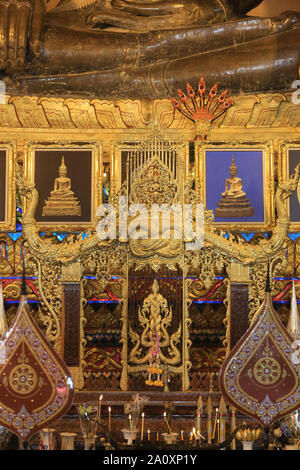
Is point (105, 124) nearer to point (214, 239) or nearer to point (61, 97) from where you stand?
point (61, 97)

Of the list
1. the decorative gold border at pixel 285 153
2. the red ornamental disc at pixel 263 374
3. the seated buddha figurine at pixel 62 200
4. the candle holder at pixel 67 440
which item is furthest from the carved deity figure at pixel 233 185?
the candle holder at pixel 67 440

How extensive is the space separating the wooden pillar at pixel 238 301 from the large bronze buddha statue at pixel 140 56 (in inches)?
76.1

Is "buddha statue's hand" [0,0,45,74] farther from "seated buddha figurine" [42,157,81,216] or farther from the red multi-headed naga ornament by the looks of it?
the red multi-headed naga ornament

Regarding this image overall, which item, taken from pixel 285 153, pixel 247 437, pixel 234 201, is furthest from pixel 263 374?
pixel 285 153

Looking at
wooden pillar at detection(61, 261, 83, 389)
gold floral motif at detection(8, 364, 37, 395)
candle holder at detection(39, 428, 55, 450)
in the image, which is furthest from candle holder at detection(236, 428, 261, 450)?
wooden pillar at detection(61, 261, 83, 389)

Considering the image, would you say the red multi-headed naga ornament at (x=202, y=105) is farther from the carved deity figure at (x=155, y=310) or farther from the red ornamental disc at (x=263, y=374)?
the red ornamental disc at (x=263, y=374)

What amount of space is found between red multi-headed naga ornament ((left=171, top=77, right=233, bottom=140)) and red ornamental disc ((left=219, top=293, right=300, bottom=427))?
2.97m

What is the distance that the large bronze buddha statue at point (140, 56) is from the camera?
25.3 feet

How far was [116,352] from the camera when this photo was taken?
7199mm

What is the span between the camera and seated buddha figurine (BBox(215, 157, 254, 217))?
7.66m

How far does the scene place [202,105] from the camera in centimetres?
763

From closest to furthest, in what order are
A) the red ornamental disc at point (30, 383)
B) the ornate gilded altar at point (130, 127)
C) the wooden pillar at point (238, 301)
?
the red ornamental disc at point (30, 383)
the wooden pillar at point (238, 301)
the ornate gilded altar at point (130, 127)

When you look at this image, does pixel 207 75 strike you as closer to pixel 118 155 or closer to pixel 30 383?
pixel 118 155

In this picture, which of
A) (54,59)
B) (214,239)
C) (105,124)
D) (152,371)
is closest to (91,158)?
(105,124)
